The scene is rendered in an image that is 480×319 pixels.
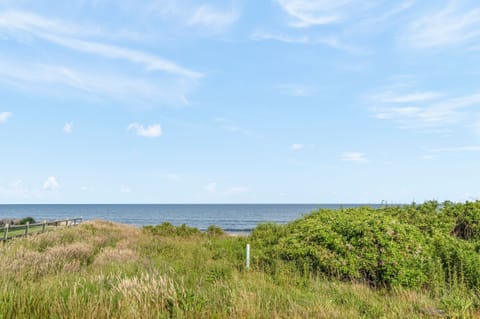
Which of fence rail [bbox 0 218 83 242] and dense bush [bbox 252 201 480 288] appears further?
fence rail [bbox 0 218 83 242]

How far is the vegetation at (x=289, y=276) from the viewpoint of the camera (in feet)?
18.3

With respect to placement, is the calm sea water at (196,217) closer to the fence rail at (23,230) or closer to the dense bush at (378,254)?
the fence rail at (23,230)

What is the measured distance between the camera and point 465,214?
43.9 ft

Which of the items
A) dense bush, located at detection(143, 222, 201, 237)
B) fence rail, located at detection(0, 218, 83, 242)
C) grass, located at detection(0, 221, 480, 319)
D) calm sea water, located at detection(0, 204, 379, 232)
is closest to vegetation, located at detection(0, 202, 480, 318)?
grass, located at detection(0, 221, 480, 319)

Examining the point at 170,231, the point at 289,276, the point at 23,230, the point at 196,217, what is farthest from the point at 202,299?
the point at 196,217

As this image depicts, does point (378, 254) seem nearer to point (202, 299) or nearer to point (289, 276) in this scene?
point (289, 276)

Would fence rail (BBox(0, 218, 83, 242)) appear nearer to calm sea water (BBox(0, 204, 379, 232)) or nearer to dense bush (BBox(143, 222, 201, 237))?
dense bush (BBox(143, 222, 201, 237))

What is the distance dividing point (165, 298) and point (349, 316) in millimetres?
3018

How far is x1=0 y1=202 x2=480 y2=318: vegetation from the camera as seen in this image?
5586 millimetres

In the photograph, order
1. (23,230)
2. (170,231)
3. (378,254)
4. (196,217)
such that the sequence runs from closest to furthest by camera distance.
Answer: (378,254) < (170,231) < (23,230) < (196,217)

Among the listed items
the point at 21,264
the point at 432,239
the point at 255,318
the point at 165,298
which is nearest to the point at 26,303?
Answer: the point at 165,298

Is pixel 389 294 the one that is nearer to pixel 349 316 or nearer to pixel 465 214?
pixel 349 316

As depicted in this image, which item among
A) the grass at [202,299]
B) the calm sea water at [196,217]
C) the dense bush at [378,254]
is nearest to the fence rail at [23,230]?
the grass at [202,299]

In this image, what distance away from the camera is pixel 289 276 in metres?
9.34
